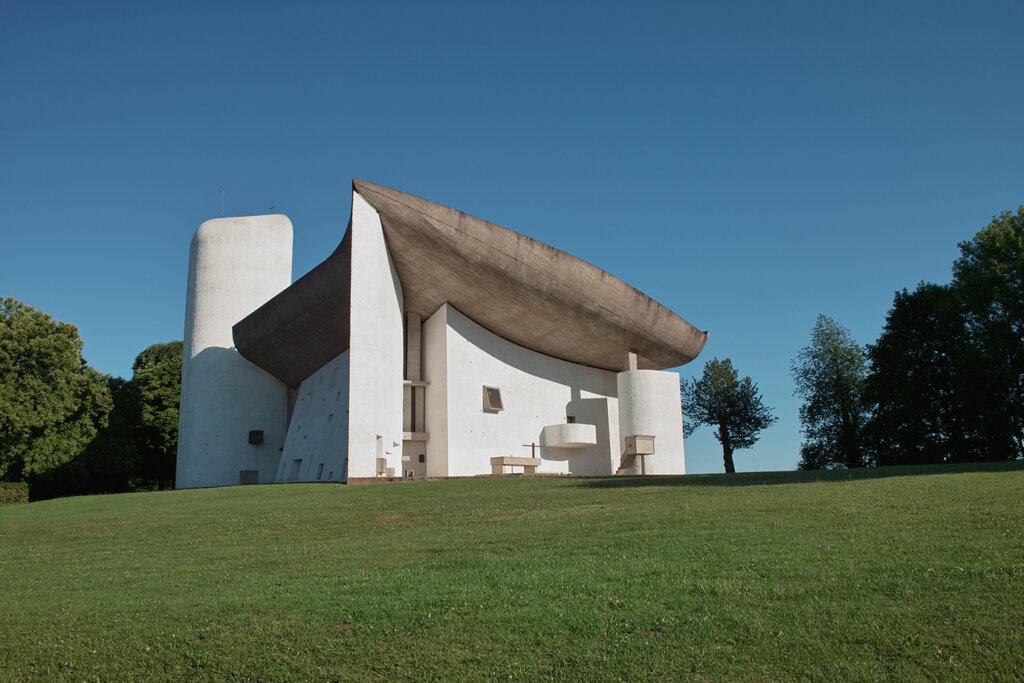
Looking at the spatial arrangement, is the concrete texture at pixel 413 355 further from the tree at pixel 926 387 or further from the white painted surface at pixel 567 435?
the tree at pixel 926 387

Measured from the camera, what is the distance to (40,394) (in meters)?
27.6

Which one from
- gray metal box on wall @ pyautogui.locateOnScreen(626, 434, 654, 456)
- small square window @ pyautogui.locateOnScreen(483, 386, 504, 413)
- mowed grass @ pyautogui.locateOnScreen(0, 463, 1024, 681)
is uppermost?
small square window @ pyautogui.locateOnScreen(483, 386, 504, 413)

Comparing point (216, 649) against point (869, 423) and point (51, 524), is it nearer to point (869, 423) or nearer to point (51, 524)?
point (51, 524)

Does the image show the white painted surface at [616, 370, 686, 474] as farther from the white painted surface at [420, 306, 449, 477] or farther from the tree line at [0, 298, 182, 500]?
the tree line at [0, 298, 182, 500]

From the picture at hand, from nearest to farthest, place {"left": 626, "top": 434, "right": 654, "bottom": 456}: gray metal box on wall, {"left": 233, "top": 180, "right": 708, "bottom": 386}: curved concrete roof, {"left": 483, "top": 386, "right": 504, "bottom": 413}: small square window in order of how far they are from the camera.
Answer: {"left": 233, "top": 180, "right": 708, "bottom": 386}: curved concrete roof < {"left": 483, "top": 386, "right": 504, "bottom": 413}: small square window < {"left": 626, "top": 434, "right": 654, "bottom": 456}: gray metal box on wall

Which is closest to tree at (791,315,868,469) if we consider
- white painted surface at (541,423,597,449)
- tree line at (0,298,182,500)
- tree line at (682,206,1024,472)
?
tree line at (682,206,1024,472)

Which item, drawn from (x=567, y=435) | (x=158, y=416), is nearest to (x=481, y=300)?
(x=567, y=435)

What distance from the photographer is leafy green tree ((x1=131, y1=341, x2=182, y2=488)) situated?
3922 centimetres

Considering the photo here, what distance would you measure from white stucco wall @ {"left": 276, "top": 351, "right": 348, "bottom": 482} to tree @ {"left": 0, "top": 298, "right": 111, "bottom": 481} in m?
7.48

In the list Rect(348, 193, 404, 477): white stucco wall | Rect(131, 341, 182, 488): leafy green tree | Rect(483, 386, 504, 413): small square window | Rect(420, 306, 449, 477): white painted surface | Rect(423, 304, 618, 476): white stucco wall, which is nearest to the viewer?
Rect(348, 193, 404, 477): white stucco wall

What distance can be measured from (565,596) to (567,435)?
22798 millimetres

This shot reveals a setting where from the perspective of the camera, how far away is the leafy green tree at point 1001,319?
27.5 meters

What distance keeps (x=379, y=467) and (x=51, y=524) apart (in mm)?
9163

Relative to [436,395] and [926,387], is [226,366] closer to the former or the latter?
[436,395]
